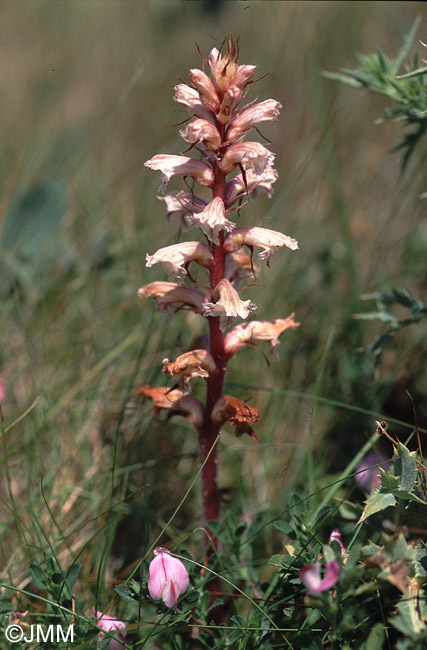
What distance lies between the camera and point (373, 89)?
2387 mm

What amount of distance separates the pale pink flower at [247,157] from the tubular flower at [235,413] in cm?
65

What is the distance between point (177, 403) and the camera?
71.6 inches

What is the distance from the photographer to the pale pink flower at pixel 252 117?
159 centimetres

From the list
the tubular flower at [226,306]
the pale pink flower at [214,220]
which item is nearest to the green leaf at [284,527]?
the tubular flower at [226,306]

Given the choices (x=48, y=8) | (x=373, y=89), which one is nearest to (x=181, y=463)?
(x=373, y=89)

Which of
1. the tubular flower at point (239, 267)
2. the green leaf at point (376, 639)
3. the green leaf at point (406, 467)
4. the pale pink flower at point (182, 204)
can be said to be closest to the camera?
the green leaf at point (376, 639)

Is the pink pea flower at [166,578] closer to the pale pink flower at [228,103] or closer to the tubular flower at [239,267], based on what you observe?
the tubular flower at [239,267]

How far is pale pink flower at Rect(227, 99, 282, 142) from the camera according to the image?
1.59 meters

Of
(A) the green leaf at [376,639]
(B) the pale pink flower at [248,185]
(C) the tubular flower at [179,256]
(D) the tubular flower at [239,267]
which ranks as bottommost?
(A) the green leaf at [376,639]

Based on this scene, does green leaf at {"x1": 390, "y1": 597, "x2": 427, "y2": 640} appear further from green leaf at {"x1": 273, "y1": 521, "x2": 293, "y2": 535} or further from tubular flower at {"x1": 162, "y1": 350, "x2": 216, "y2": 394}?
tubular flower at {"x1": 162, "y1": 350, "x2": 216, "y2": 394}

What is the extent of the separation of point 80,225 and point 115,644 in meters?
2.68

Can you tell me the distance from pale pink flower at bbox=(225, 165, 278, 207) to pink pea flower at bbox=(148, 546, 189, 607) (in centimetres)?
97

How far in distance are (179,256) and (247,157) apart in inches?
12.6

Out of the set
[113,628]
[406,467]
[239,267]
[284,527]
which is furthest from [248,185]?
[113,628]
